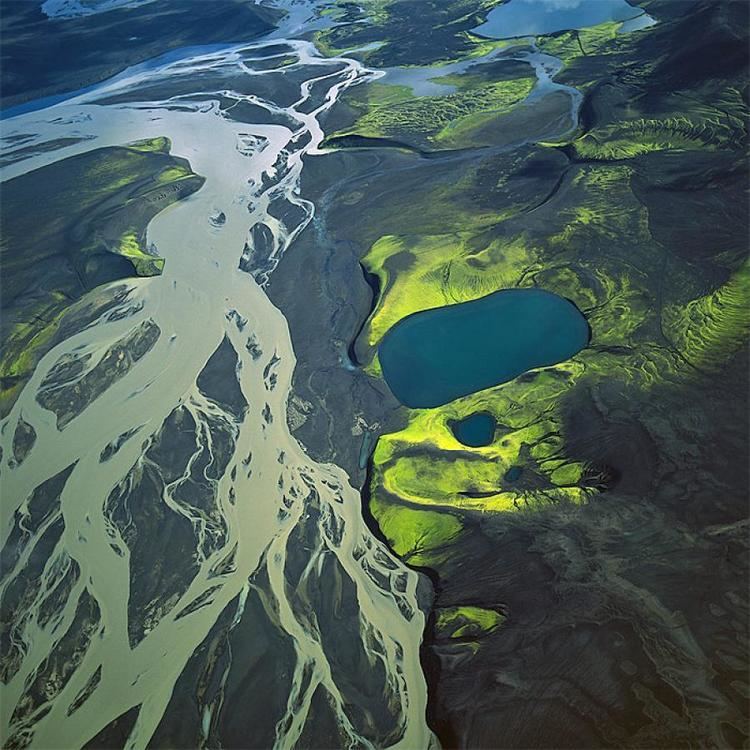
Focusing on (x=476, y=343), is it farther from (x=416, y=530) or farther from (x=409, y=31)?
(x=409, y=31)

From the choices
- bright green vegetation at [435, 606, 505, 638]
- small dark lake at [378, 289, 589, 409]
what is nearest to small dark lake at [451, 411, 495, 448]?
small dark lake at [378, 289, 589, 409]

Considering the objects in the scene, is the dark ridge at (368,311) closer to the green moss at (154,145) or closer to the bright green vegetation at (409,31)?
the green moss at (154,145)

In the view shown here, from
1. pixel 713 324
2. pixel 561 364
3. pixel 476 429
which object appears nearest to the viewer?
pixel 476 429

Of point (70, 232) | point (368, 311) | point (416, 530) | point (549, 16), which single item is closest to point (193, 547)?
point (416, 530)

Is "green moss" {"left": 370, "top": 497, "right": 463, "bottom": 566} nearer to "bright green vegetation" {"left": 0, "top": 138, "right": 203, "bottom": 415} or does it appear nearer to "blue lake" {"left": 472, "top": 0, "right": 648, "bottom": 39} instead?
"bright green vegetation" {"left": 0, "top": 138, "right": 203, "bottom": 415}

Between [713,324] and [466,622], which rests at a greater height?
[713,324]
